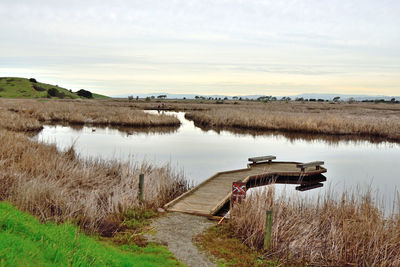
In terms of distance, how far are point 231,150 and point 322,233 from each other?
1846 centimetres

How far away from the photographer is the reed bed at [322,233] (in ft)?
24.7

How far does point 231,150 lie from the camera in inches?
1062

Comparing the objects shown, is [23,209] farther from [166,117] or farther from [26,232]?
[166,117]

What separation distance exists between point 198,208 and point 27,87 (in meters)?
131

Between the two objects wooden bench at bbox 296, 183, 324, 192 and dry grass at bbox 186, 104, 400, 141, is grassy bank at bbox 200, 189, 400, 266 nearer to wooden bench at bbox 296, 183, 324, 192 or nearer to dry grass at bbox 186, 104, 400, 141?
wooden bench at bbox 296, 183, 324, 192

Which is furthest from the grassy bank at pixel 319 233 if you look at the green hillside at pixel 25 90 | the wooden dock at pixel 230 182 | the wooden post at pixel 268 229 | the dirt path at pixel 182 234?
the green hillside at pixel 25 90

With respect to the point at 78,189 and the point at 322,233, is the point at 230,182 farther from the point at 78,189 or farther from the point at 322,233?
the point at 78,189

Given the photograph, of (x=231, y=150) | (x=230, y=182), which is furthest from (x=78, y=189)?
(x=231, y=150)

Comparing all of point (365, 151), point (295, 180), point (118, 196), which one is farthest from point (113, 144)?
point (365, 151)

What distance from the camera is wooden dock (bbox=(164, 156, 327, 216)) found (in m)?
10.8

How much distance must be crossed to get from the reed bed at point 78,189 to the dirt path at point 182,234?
1184 millimetres

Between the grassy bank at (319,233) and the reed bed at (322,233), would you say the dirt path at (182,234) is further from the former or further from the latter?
the reed bed at (322,233)

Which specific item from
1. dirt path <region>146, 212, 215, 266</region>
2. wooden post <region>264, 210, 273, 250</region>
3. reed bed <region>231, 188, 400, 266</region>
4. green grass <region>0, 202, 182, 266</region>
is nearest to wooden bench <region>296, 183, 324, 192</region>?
reed bed <region>231, 188, 400, 266</region>

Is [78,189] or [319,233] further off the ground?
[78,189]
